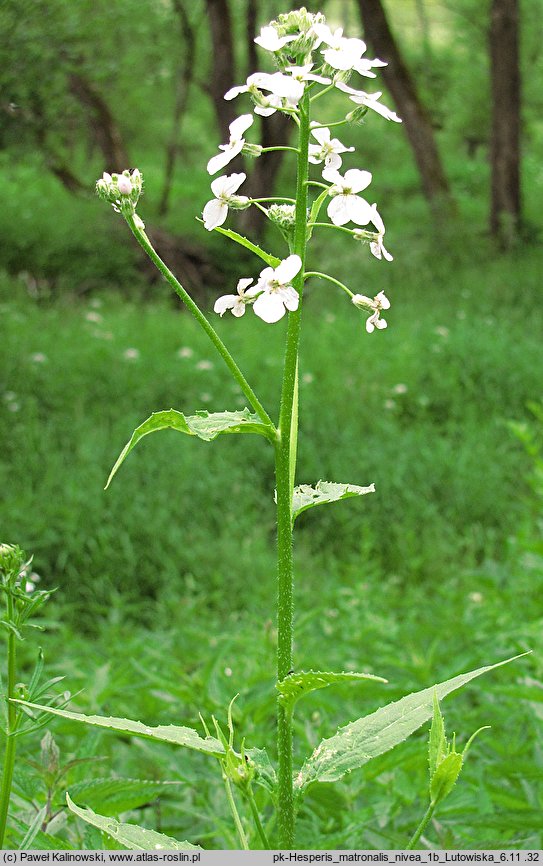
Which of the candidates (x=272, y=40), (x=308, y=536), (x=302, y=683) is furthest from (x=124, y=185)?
(x=308, y=536)

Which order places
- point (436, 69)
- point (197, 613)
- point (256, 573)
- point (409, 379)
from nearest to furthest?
1. point (197, 613)
2. point (256, 573)
3. point (409, 379)
4. point (436, 69)

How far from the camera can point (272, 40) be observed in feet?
3.43

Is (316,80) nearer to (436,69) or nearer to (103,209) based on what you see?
(103,209)

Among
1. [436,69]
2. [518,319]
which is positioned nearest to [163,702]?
[518,319]

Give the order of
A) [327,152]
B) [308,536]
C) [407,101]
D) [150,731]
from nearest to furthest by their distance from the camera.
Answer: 1. [150,731]
2. [327,152]
3. [308,536]
4. [407,101]

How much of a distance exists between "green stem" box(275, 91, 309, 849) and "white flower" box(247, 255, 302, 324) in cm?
3

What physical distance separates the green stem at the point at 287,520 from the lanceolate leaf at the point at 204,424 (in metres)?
0.04

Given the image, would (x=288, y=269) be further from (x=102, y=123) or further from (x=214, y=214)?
(x=102, y=123)

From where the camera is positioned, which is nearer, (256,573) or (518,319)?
(256,573)

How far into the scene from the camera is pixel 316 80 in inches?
39.6

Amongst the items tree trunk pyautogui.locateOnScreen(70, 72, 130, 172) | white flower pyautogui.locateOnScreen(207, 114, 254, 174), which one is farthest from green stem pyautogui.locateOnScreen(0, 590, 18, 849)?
tree trunk pyautogui.locateOnScreen(70, 72, 130, 172)

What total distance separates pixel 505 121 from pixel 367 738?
964cm

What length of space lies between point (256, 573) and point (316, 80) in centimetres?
308

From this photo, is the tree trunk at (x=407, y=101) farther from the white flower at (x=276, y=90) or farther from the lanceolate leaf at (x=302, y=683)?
the lanceolate leaf at (x=302, y=683)
